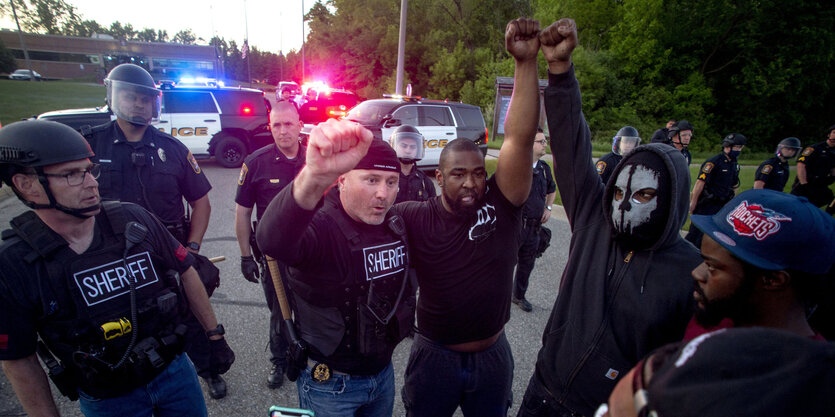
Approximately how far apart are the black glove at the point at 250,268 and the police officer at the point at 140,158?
413 millimetres

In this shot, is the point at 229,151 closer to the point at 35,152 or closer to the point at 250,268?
the point at 250,268

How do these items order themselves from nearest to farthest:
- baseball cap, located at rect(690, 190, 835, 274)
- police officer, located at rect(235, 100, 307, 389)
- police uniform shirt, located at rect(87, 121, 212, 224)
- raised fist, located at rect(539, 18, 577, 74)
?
1. baseball cap, located at rect(690, 190, 835, 274)
2. raised fist, located at rect(539, 18, 577, 74)
3. police uniform shirt, located at rect(87, 121, 212, 224)
4. police officer, located at rect(235, 100, 307, 389)

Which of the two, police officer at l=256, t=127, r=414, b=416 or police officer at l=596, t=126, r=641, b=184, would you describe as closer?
police officer at l=256, t=127, r=414, b=416

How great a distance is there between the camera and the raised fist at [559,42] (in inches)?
58.1

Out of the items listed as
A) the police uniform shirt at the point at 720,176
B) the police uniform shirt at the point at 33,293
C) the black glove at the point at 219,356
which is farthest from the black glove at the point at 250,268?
the police uniform shirt at the point at 720,176

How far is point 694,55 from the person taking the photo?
21.2 metres

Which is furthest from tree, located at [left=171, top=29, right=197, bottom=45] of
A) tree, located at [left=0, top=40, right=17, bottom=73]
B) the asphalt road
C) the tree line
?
the asphalt road

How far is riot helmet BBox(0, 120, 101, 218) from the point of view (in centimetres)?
160

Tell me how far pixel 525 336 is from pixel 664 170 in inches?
114

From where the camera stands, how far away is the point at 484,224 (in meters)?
1.92

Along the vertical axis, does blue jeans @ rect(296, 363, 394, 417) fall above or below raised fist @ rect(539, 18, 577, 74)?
below

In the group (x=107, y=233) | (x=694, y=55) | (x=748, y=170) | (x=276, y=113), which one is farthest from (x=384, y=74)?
(x=107, y=233)

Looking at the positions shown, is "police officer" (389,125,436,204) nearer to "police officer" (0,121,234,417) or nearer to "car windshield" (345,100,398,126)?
"police officer" (0,121,234,417)

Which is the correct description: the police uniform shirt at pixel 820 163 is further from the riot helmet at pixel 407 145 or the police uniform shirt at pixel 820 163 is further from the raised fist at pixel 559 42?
the raised fist at pixel 559 42
